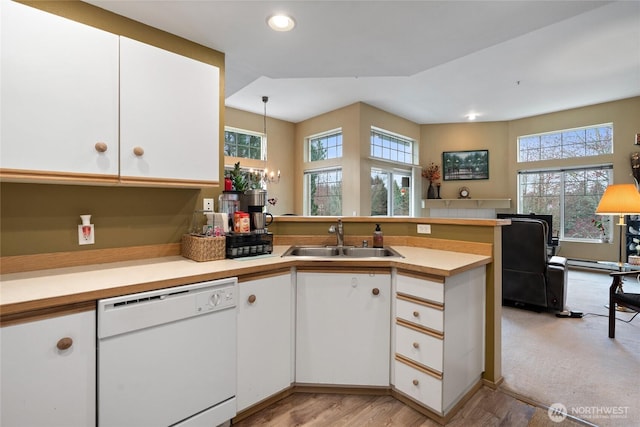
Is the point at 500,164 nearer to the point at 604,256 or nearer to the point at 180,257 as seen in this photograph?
the point at 604,256

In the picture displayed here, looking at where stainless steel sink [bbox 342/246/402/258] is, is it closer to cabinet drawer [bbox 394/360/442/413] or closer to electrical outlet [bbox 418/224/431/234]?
electrical outlet [bbox 418/224/431/234]

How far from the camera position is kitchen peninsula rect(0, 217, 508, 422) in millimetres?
1281

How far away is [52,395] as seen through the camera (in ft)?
3.79

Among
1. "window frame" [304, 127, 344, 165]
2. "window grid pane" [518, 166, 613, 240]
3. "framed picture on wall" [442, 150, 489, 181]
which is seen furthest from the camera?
"framed picture on wall" [442, 150, 489, 181]

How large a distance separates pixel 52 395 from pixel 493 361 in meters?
2.44

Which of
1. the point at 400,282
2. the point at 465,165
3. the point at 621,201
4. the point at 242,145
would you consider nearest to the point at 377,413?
the point at 400,282

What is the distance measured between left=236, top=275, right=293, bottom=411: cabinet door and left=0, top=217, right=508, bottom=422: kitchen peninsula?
0.05 ft

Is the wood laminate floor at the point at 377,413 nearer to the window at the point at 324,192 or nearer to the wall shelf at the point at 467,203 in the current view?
the window at the point at 324,192

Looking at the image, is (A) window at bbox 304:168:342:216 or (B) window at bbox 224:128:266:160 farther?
(A) window at bbox 304:168:342:216

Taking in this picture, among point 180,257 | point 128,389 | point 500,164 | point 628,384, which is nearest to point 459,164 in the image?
point 500,164

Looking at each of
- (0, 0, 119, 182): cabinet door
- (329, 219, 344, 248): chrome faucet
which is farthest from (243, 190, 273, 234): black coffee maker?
(0, 0, 119, 182): cabinet door

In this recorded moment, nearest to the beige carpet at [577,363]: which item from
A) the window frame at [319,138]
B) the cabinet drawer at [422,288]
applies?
the cabinet drawer at [422,288]

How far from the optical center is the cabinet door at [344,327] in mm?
1905

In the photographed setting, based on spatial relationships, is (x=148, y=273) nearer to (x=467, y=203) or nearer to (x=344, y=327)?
(x=344, y=327)
